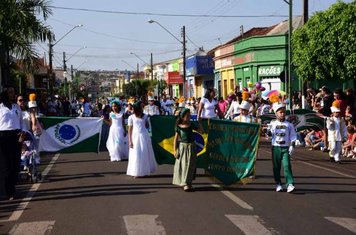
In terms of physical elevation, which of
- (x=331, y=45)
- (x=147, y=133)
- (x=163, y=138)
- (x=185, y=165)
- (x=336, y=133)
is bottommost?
(x=185, y=165)

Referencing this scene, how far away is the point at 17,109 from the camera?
10.6 metres

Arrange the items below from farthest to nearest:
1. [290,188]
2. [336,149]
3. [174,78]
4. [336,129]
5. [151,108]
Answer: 1. [174,78]
2. [151,108]
3. [336,129]
4. [336,149]
5. [290,188]

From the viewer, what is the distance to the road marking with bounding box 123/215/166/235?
24.2 ft

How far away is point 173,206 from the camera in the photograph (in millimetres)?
9094

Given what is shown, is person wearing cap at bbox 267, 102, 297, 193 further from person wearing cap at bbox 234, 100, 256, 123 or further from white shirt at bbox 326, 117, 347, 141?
white shirt at bbox 326, 117, 347, 141

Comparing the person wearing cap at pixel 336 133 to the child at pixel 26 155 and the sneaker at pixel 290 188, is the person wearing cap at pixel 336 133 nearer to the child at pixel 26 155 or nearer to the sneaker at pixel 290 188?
the sneaker at pixel 290 188

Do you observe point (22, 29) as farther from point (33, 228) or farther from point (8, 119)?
point (33, 228)

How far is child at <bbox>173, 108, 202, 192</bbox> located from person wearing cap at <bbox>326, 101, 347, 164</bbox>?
6.37 metres

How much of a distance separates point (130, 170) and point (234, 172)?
7.87ft

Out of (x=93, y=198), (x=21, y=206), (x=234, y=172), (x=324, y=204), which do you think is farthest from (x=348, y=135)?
(x=21, y=206)

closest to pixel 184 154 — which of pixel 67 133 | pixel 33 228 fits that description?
pixel 33 228

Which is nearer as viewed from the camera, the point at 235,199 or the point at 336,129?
the point at 235,199

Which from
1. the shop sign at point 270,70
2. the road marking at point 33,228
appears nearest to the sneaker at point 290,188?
the road marking at point 33,228

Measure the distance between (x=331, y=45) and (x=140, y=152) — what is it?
18.1m
